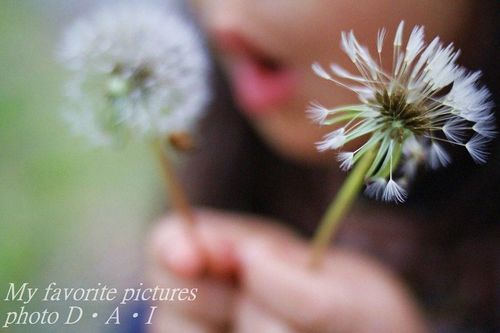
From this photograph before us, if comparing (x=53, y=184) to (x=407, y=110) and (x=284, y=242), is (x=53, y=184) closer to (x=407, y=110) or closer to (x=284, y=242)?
(x=284, y=242)

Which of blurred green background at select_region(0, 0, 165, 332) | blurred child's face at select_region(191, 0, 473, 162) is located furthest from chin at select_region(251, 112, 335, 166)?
blurred green background at select_region(0, 0, 165, 332)

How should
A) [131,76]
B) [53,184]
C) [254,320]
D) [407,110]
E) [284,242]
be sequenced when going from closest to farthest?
1. [407,110]
2. [131,76]
3. [254,320]
4. [284,242]
5. [53,184]

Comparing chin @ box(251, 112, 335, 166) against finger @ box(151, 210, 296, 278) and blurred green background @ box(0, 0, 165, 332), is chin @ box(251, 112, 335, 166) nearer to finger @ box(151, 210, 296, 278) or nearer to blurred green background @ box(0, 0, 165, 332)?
finger @ box(151, 210, 296, 278)

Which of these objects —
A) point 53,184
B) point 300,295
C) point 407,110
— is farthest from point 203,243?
point 53,184

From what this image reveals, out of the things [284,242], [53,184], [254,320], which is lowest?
[254,320]

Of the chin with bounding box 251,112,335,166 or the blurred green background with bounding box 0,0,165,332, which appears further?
the blurred green background with bounding box 0,0,165,332

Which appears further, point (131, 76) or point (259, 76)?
point (259, 76)

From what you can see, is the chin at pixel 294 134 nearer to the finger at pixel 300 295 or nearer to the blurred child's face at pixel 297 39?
the blurred child's face at pixel 297 39

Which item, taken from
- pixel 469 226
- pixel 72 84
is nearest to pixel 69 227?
pixel 72 84
